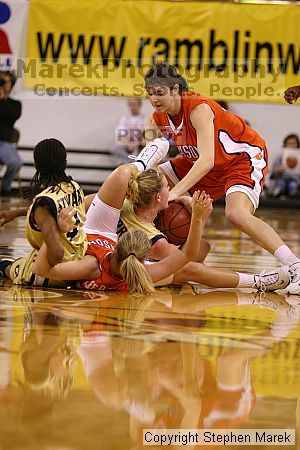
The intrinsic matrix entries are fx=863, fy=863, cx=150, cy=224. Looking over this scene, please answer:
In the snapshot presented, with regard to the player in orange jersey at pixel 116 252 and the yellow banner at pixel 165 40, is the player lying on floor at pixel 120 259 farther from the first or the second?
the yellow banner at pixel 165 40

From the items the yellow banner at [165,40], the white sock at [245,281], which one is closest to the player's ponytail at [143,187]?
the white sock at [245,281]

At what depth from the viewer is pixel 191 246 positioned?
451 centimetres

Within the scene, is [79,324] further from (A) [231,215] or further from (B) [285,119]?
(B) [285,119]

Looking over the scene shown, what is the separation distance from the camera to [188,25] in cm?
1061

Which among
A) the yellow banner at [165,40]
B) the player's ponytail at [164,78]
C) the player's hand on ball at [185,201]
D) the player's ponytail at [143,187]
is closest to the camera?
the player's ponytail at [143,187]

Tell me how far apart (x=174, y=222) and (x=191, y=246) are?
74 centimetres

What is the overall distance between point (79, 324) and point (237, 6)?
25.3 feet

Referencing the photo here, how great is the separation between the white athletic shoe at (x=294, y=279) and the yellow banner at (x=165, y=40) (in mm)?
5836

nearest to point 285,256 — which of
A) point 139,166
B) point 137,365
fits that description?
point 139,166

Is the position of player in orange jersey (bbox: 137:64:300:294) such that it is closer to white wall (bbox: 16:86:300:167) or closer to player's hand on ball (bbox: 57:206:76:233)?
player's hand on ball (bbox: 57:206:76:233)

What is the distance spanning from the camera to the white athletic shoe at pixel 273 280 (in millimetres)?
4990

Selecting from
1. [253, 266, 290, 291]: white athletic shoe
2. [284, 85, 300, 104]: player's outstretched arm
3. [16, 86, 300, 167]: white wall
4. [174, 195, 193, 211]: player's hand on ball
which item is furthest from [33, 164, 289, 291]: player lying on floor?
[16, 86, 300, 167]: white wall

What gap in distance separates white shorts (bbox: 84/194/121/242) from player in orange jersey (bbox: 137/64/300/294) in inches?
14.0

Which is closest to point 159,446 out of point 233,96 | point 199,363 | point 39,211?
point 199,363
